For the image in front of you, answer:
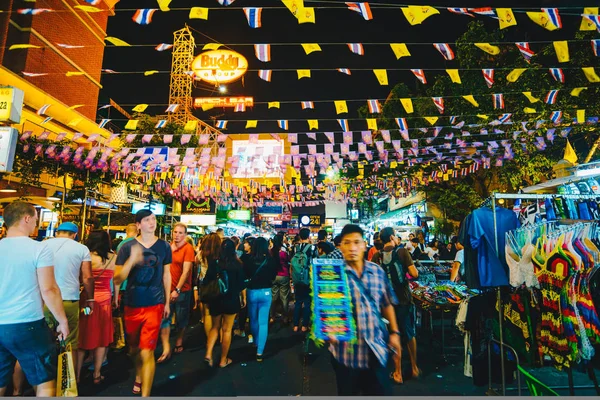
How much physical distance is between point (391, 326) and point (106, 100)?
32.9 metres

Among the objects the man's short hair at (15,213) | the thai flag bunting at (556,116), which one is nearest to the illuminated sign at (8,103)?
the man's short hair at (15,213)

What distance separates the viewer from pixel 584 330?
142 inches

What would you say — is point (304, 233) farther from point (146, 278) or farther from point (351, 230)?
point (351, 230)

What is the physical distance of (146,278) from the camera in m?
4.02

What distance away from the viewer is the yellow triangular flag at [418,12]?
5.84 metres

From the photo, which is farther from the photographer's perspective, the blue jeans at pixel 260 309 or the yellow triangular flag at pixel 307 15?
the yellow triangular flag at pixel 307 15

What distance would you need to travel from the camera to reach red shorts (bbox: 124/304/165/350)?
153 inches

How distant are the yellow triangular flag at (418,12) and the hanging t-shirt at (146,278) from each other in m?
5.45

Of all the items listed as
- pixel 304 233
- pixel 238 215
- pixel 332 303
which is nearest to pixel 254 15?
pixel 304 233

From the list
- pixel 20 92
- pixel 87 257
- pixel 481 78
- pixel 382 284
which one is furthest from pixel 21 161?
pixel 481 78

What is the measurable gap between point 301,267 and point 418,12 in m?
5.42

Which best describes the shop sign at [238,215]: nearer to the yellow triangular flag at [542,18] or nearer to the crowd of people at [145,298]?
the crowd of people at [145,298]

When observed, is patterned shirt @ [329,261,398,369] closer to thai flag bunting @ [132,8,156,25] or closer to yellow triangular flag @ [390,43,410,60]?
yellow triangular flag @ [390,43,410,60]

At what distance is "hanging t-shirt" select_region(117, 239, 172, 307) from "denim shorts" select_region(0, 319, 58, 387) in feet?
3.29
